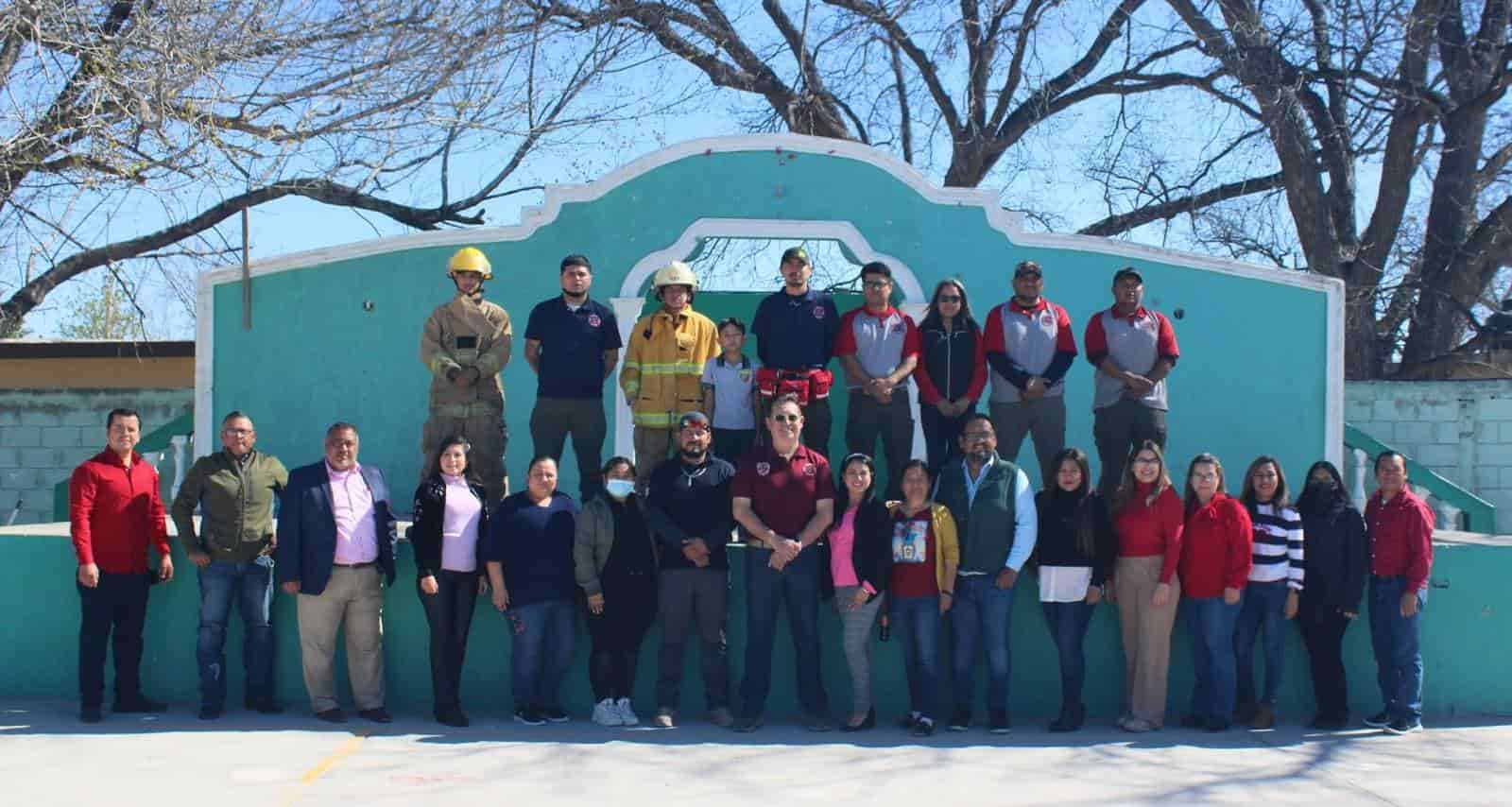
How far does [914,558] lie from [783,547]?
703 mm

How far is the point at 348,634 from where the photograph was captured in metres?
7.68

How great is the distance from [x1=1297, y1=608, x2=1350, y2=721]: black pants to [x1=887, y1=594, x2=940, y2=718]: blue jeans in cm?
211

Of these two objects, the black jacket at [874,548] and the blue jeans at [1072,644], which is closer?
the black jacket at [874,548]

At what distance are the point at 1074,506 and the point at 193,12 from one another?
988 cm

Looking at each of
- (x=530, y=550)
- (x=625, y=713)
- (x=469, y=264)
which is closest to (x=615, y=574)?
(x=530, y=550)

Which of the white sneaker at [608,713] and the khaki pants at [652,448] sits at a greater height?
the khaki pants at [652,448]

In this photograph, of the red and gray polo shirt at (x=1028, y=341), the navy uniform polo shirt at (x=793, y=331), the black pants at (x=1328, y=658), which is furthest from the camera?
the red and gray polo shirt at (x=1028, y=341)

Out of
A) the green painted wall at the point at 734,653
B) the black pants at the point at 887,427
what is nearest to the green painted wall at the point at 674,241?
the black pants at the point at 887,427

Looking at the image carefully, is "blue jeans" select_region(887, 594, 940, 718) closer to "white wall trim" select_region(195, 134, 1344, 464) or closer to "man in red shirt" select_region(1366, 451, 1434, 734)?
"man in red shirt" select_region(1366, 451, 1434, 734)

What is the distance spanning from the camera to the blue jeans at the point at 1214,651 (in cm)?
767

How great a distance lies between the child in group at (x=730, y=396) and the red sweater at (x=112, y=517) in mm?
3121

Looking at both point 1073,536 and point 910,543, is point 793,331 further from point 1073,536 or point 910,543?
point 1073,536

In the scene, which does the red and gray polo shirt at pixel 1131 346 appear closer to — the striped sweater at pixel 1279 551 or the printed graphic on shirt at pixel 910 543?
the striped sweater at pixel 1279 551

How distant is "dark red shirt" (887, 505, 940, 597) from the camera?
750 cm
